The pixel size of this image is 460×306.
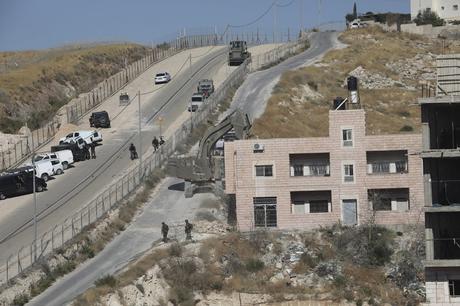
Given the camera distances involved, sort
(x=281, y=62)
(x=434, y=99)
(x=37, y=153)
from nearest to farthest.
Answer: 1. (x=434, y=99)
2. (x=37, y=153)
3. (x=281, y=62)

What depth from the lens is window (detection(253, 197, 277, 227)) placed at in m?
70.7

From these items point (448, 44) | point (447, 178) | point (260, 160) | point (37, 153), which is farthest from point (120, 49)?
point (447, 178)

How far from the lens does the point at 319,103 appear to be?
374 ft

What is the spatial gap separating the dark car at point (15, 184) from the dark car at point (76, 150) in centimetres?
1065

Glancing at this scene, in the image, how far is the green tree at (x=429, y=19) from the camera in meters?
165

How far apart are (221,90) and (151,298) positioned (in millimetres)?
55340

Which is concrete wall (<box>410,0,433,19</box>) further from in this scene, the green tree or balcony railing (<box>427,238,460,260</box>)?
balcony railing (<box>427,238,460,260</box>)

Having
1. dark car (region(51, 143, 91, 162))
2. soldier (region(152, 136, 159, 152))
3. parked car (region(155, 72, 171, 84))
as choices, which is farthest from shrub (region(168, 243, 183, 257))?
parked car (region(155, 72, 171, 84))

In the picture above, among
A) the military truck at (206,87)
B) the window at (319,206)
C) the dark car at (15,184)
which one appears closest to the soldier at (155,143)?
the dark car at (15,184)

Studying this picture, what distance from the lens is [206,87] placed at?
11725 centimetres

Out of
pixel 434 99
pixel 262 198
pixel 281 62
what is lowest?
pixel 262 198

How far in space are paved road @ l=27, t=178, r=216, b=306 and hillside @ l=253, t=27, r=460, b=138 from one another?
55.8 feet

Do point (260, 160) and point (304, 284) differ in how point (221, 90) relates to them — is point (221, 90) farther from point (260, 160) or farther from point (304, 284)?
point (304, 284)

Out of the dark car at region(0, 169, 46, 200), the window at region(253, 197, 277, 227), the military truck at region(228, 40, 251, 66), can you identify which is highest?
the military truck at region(228, 40, 251, 66)
